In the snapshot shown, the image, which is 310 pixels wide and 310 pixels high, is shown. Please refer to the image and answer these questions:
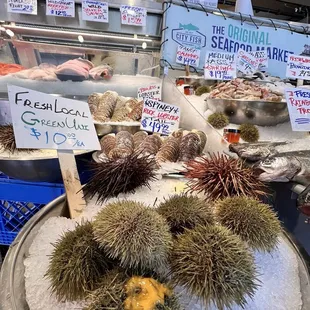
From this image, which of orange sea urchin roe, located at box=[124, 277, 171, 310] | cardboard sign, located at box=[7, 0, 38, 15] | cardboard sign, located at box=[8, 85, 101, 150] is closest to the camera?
orange sea urchin roe, located at box=[124, 277, 171, 310]

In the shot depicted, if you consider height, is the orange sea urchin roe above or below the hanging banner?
below

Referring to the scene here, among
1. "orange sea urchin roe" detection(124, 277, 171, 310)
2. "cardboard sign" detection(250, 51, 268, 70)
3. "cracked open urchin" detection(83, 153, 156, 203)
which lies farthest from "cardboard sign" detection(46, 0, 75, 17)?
"orange sea urchin roe" detection(124, 277, 171, 310)

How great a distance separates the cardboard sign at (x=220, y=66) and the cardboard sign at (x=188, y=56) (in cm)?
20

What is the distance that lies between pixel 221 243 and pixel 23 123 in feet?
2.04

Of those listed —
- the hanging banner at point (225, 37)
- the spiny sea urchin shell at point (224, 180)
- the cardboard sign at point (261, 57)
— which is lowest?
the spiny sea urchin shell at point (224, 180)

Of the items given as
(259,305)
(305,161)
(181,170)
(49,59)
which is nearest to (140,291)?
(259,305)

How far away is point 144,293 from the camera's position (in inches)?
15.9

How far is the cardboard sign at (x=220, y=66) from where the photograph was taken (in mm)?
2021

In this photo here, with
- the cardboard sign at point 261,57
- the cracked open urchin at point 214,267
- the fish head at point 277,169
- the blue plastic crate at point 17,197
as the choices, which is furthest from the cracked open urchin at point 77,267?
the cardboard sign at point 261,57

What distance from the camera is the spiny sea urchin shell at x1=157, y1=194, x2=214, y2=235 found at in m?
0.57

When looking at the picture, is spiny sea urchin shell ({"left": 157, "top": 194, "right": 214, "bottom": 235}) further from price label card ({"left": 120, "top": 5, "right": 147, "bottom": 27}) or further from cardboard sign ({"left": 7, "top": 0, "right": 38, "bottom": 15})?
cardboard sign ({"left": 7, "top": 0, "right": 38, "bottom": 15})

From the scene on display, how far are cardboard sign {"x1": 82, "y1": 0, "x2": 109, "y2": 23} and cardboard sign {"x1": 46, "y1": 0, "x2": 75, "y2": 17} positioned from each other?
0.08m

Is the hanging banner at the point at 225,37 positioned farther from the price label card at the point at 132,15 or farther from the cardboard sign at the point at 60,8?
the cardboard sign at the point at 60,8

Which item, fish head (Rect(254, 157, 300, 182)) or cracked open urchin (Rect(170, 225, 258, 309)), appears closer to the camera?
cracked open urchin (Rect(170, 225, 258, 309))
